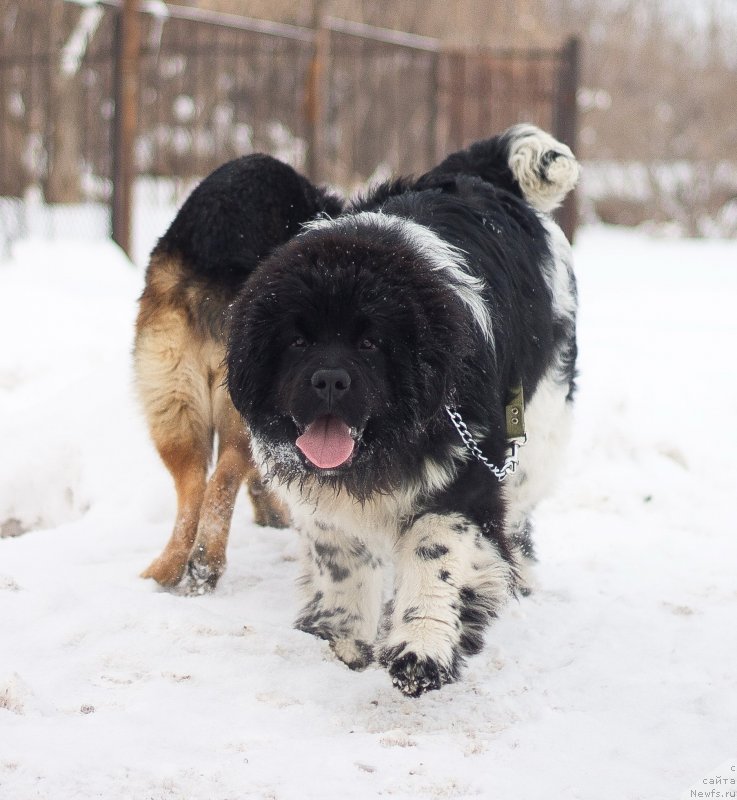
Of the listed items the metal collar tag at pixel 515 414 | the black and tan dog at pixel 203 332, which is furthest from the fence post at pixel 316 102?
the metal collar tag at pixel 515 414

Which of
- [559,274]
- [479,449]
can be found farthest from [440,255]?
[559,274]

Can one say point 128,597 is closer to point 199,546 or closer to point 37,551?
point 199,546

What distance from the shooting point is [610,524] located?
478 cm

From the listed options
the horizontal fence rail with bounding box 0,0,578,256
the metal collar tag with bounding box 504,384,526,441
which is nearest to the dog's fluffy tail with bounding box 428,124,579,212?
the metal collar tag with bounding box 504,384,526,441

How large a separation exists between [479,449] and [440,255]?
22.8 inches

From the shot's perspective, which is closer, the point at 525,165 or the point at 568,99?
the point at 525,165

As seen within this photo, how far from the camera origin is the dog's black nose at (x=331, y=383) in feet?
8.88

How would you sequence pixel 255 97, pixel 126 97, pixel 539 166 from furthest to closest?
1. pixel 255 97
2. pixel 126 97
3. pixel 539 166

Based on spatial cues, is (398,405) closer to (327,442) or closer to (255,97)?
(327,442)

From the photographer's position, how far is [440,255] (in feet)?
10.1

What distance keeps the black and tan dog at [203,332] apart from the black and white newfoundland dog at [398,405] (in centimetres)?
40

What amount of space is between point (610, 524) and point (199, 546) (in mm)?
1958

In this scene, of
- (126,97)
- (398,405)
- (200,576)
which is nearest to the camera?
(398,405)

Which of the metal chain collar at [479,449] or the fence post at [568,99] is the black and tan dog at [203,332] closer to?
the metal chain collar at [479,449]
